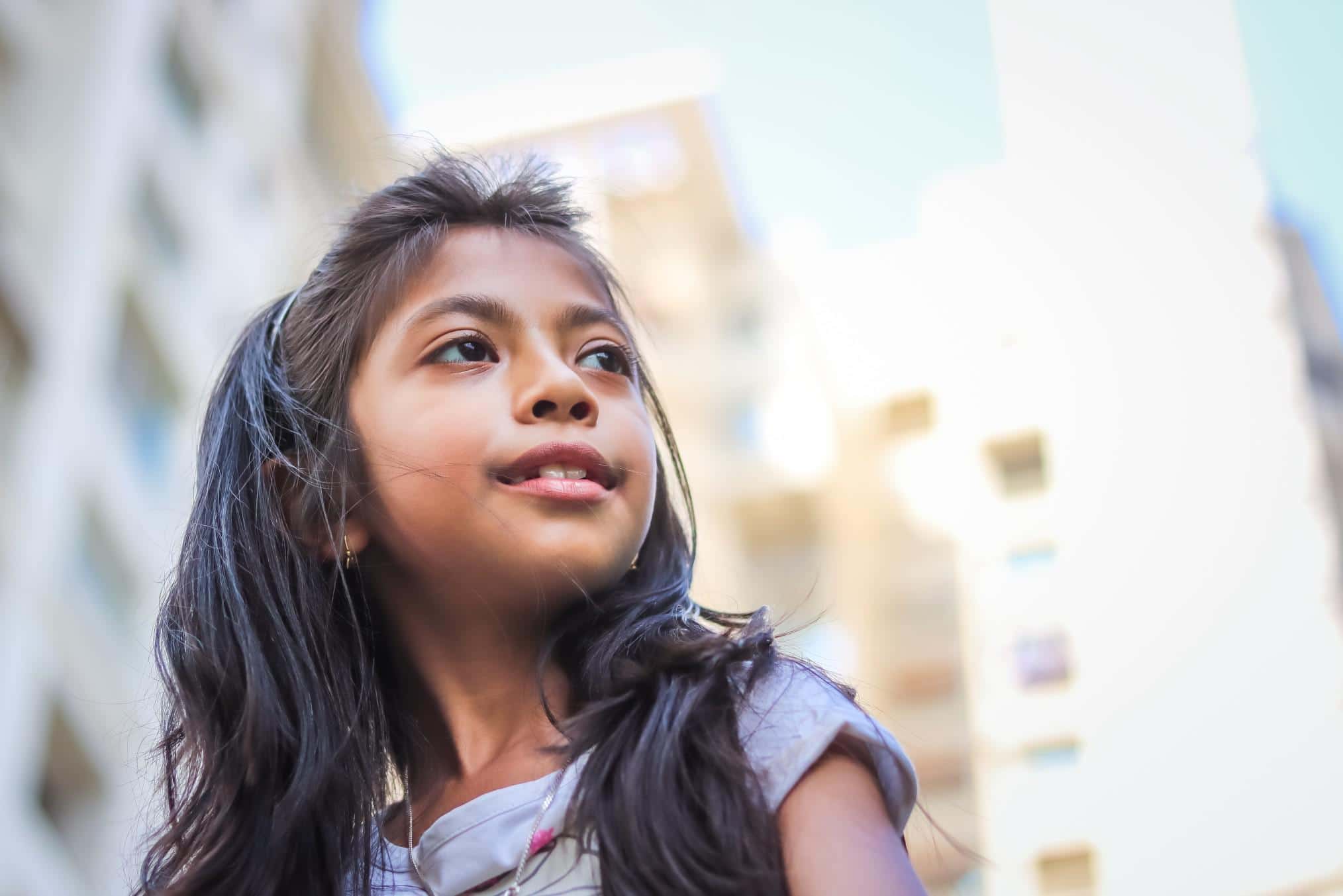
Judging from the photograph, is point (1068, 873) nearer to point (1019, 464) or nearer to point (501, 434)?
point (1019, 464)

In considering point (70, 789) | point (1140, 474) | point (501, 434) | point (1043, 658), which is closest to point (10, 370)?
point (70, 789)

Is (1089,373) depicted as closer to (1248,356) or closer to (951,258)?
(1248,356)

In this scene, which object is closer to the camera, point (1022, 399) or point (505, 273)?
point (505, 273)

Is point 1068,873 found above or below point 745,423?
below

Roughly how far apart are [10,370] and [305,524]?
23.1 ft

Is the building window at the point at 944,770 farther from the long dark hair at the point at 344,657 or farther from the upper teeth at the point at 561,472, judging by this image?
the upper teeth at the point at 561,472

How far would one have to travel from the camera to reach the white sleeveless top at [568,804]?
3.18ft

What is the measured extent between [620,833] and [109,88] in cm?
851

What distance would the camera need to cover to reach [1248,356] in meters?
9.41

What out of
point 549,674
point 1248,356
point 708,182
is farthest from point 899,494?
point 549,674

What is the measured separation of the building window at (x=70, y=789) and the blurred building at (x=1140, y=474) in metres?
5.23

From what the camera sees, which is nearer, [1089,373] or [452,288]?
[452,288]

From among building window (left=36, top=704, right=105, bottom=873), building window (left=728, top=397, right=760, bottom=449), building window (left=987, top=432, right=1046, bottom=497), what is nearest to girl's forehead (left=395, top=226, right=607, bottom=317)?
building window (left=36, top=704, right=105, bottom=873)

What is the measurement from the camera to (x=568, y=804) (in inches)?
40.0
